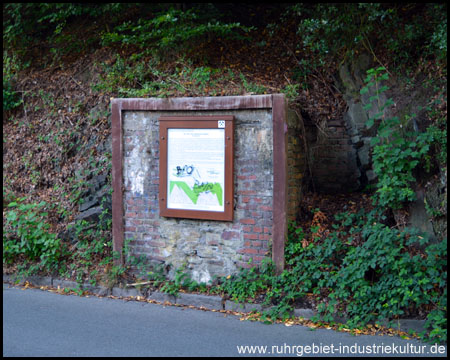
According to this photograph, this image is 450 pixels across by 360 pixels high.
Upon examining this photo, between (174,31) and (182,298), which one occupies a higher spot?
(174,31)

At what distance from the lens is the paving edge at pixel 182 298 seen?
541cm

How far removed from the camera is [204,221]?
22.5ft

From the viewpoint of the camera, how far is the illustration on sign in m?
6.70

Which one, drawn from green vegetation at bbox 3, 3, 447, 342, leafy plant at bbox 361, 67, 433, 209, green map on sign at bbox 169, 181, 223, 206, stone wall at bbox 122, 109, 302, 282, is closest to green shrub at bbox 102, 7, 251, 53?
green vegetation at bbox 3, 3, 447, 342

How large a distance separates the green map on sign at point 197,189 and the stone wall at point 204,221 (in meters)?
0.24

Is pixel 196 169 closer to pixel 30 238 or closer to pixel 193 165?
pixel 193 165

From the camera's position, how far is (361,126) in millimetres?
7801

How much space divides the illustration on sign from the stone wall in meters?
0.22

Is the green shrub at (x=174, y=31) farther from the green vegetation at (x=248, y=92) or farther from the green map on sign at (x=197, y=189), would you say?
the green map on sign at (x=197, y=189)

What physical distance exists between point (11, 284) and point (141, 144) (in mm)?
3024

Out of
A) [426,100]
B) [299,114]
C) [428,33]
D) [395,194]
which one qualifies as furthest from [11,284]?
[428,33]

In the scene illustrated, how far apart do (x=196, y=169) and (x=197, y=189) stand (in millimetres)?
278

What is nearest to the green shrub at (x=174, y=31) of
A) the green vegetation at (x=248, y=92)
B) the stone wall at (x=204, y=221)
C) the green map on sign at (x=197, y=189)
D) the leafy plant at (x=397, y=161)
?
the green vegetation at (x=248, y=92)

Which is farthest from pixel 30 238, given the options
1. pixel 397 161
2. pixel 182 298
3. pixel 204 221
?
pixel 397 161
